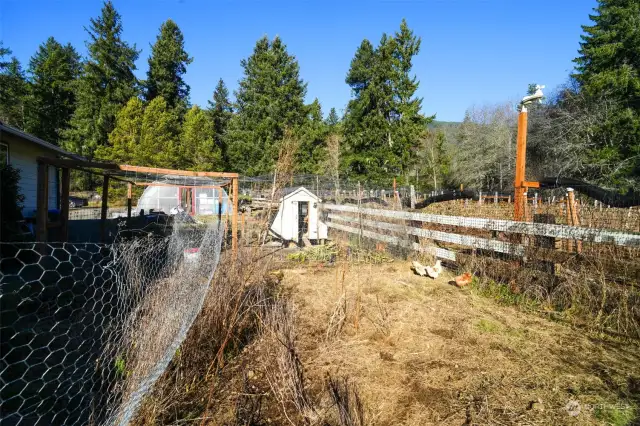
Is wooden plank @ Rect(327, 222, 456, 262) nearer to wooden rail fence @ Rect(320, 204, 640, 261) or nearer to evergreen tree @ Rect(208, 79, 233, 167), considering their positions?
wooden rail fence @ Rect(320, 204, 640, 261)

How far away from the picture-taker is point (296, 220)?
1100cm

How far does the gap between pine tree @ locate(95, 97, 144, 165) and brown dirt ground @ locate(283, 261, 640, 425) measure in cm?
2614

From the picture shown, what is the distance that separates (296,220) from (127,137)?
21522 mm

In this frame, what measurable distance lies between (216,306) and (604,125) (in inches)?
1035

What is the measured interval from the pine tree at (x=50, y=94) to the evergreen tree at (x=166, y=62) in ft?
24.7

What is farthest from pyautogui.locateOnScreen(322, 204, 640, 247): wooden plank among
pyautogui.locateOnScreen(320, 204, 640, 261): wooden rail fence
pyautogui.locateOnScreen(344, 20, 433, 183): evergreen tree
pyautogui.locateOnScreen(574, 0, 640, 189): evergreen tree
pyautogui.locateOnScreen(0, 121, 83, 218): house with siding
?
pyautogui.locateOnScreen(344, 20, 433, 183): evergreen tree

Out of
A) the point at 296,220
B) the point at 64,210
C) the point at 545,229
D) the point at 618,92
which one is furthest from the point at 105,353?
the point at 618,92

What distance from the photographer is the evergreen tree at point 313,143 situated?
29.6 meters

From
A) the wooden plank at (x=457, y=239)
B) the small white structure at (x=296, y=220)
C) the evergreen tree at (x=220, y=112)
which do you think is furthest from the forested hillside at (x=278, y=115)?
the wooden plank at (x=457, y=239)

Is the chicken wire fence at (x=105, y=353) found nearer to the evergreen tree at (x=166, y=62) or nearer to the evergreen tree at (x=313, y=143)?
the evergreen tree at (x=313, y=143)

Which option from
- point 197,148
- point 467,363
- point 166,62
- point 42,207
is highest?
point 166,62

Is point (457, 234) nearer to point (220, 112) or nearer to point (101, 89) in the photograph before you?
point (101, 89)

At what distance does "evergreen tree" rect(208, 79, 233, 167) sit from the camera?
38.0 metres

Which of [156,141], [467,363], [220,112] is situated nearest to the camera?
[467,363]
